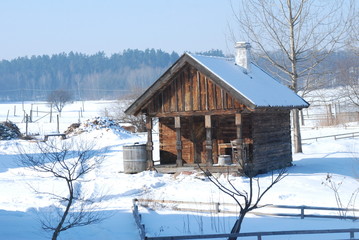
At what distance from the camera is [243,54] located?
2416cm

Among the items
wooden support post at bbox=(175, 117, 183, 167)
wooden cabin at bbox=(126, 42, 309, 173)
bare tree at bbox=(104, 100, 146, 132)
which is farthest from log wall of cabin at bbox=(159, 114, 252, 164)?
bare tree at bbox=(104, 100, 146, 132)

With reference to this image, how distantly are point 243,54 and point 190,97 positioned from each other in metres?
3.99

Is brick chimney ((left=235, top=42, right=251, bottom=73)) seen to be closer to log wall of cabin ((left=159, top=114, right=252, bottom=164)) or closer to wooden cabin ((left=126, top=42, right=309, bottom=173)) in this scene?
wooden cabin ((left=126, top=42, right=309, bottom=173))

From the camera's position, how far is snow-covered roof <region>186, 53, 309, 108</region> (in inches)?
807

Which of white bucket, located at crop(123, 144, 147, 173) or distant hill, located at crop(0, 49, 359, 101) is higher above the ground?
distant hill, located at crop(0, 49, 359, 101)

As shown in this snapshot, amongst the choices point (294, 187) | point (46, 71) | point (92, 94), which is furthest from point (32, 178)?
point (46, 71)

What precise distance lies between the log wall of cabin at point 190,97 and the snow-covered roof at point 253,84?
22.8 inches

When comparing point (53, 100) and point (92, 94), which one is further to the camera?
point (92, 94)

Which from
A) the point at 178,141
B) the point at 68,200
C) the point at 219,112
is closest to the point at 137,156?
the point at 178,141

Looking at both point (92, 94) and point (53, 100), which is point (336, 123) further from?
point (92, 94)

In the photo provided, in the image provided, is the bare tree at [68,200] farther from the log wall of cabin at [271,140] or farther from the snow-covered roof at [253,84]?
the log wall of cabin at [271,140]

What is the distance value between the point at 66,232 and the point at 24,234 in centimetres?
121

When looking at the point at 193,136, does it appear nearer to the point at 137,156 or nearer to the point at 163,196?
the point at 137,156

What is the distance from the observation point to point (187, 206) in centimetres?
1612
